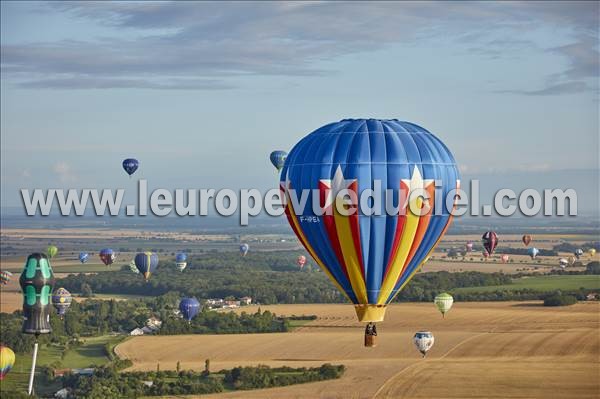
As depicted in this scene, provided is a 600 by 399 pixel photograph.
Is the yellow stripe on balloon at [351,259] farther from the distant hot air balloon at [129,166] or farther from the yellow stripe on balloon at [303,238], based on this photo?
the distant hot air balloon at [129,166]

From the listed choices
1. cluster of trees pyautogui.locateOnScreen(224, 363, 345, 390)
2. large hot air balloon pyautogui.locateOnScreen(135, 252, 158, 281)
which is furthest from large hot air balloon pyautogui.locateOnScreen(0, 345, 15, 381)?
large hot air balloon pyautogui.locateOnScreen(135, 252, 158, 281)

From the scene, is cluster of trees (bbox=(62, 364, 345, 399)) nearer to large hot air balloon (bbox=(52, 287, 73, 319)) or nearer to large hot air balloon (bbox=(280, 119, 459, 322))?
large hot air balloon (bbox=(280, 119, 459, 322))

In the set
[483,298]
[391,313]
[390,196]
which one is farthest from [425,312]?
[390,196]

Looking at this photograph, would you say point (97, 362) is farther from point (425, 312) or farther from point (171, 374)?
point (425, 312)

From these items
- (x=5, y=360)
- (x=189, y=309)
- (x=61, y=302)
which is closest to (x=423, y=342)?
(x=189, y=309)

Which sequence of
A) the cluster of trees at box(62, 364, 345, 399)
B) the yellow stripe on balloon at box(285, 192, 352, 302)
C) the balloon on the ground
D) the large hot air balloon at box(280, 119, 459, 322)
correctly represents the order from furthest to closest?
the cluster of trees at box(62, 364, 345, 399), the balloon on the ground, the yellow stripe on balloon at box(285, 192, 352, 302), the large hot air balloon at box(280, 119, 459, 322)

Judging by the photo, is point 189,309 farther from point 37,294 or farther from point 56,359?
point 37,294

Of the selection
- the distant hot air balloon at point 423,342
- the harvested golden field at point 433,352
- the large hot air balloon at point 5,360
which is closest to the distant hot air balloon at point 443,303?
the harvested golden field at point 433,352
